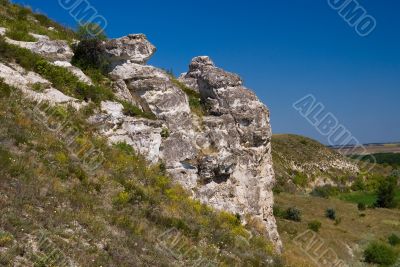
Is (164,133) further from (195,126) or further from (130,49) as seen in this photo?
(130,49)

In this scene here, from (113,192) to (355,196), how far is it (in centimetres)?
7932

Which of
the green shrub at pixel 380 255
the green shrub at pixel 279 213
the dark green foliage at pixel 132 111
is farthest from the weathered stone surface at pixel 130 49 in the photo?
the green shrub at pixel 279 213

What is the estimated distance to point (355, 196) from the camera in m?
85.2

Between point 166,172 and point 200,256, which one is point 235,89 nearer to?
point 166,172

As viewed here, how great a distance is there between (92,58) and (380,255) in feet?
81.0

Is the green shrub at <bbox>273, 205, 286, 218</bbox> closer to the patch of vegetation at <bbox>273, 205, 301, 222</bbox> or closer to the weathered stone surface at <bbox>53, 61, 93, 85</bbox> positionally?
the patch of vegetation at <bbox>273, 205, 301, 222</bbox>

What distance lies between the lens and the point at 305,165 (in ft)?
312

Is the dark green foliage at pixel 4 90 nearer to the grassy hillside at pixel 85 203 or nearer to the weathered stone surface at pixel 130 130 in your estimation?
the grassy hillside at pixel 85 203

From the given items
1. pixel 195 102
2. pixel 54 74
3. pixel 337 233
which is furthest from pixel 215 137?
pixel 337 233

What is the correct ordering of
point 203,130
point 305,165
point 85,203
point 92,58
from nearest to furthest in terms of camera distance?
point 85,203
point 203,130
point 92,58
point 305,165

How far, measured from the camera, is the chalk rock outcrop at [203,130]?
18.0m

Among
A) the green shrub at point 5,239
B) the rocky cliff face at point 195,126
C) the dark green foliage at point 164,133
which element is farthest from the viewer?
the dark green foliage at point 164,133

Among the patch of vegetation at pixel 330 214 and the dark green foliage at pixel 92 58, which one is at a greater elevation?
the patch of vegetation at pixel 330 214

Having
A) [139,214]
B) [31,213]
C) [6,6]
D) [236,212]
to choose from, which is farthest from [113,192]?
[6,6]
